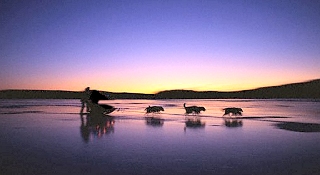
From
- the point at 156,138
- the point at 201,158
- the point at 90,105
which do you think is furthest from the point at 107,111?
the point at 201,158

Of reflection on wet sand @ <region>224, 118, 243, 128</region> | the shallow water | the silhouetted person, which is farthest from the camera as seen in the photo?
the silhouetted person

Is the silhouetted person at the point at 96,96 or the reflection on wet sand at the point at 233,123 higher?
the silhouetted person at the point at 96,96

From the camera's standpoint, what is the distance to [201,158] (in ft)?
23.9

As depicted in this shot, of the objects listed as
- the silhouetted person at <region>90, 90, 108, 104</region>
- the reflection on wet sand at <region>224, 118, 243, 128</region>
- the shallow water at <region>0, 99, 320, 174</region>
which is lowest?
the shallow water at <region>0, 99, 320, 174</region>

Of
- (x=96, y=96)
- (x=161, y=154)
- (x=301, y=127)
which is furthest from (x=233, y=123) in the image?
(x=96, y=96)

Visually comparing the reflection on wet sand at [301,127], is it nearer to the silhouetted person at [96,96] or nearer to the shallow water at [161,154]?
the shallow water at [161,154]

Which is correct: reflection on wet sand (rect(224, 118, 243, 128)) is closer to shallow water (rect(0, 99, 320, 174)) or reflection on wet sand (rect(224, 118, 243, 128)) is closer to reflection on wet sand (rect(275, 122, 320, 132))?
reflection on wet sand (rect(275, 122, 320, 132))

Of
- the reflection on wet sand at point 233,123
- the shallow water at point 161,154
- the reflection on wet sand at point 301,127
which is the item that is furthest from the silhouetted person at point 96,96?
the reflection on wet sand at point 301,127

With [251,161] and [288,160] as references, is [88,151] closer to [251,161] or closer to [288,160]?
[251,161]

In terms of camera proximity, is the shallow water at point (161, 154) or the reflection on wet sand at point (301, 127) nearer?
the shallow water at point (161, 154)

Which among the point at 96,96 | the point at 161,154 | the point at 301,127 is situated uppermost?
the point at 96,96

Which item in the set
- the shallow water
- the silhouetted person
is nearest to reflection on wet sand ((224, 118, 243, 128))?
the shallow water

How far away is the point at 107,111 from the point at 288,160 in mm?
16743

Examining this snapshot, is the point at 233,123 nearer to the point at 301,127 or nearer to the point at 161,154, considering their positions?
the point at 301,127
